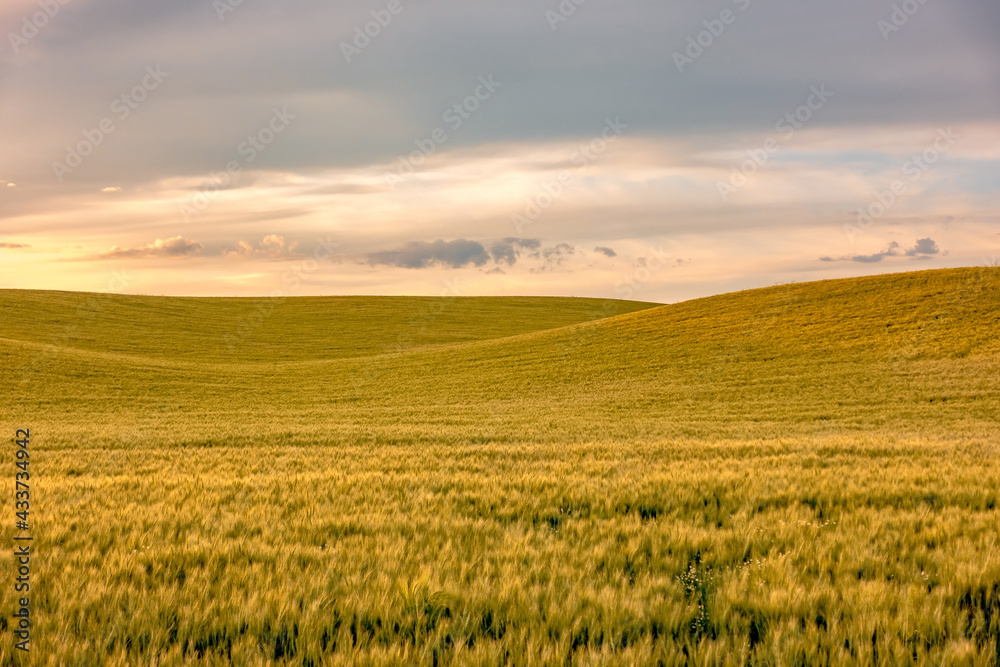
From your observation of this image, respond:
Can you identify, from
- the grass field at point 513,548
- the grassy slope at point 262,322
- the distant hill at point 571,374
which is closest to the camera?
the grass field at point 513,548

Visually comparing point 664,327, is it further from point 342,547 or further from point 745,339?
point 342,547

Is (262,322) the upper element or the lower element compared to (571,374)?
upper

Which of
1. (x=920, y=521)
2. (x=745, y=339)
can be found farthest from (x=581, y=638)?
(x=745, y=339)

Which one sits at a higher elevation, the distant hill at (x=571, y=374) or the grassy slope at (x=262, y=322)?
the grassy slope at (x=262, y=322)

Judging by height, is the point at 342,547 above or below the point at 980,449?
above

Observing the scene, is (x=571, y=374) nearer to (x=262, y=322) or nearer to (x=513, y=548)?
(x=513, y=548)

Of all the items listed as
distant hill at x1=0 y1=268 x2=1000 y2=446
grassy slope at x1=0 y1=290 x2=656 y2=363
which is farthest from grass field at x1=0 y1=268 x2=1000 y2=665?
grassy slope at x1=0 y1=290 x2=656 y2=363

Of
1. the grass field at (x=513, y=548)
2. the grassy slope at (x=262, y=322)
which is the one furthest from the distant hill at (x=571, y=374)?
the grass field at (x=513, y=548)

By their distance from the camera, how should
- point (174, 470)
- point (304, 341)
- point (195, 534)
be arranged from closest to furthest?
point (195, 534), point (174, 470), point (304, 341)

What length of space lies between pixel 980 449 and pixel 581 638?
12012 millimetres

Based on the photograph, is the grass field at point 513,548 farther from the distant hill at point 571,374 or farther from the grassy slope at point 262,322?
the grassy slope at point 262,322

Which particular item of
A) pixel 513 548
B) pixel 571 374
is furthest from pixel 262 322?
pixel 513 548

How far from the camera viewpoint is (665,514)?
20.1 ft

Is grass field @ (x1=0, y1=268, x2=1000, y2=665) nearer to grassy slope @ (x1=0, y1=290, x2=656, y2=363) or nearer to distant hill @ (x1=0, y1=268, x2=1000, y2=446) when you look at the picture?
distant hill @ (x1=0, y1=268, x2=1000, y2=446)
